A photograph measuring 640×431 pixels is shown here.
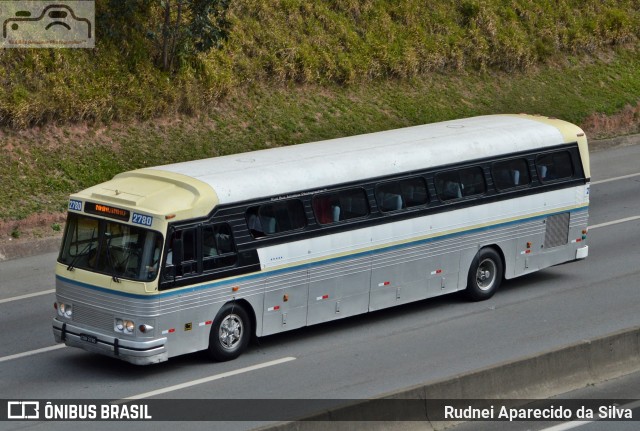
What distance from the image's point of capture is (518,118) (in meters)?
20.0

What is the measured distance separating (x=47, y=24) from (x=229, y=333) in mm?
12663

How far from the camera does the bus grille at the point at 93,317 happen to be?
14977 millimetres

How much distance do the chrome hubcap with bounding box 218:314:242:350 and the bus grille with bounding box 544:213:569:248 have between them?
20.6ft

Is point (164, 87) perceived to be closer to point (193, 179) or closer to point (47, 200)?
point (47, 200)

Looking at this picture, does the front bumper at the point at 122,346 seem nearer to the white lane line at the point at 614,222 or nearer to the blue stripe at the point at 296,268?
the blue stripe at the point at 296,268

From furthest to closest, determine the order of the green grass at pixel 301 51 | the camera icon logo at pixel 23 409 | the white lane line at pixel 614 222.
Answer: the green grass at pixel 301 51
the white lane line at pixel 614 222
the camera icon logo at pixel 23 409

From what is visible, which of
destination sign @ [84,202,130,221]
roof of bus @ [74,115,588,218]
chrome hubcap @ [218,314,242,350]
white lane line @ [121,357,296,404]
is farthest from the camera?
chrome hubcap @ [218,314,242,350]

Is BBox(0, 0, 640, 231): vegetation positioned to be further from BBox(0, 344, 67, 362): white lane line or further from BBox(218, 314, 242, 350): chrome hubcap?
BBox(218, 314, 242, 350): chrome hubcap

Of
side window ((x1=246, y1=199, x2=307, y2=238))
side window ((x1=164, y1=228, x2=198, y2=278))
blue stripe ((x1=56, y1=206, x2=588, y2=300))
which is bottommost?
blue stripe ((x1=56, y1=206, x2=588, y2=300))

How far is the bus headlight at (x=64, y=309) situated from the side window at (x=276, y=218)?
263cm

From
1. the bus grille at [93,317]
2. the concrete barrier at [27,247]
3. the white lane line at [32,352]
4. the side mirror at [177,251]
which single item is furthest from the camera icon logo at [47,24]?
the side mirror at [177,251]

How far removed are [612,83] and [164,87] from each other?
13953 mm

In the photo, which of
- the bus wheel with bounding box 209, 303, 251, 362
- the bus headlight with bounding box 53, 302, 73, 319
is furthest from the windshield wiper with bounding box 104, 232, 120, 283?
the bus wheel with bounding box 209, 303, 251, 362

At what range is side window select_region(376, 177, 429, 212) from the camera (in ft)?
56.9
